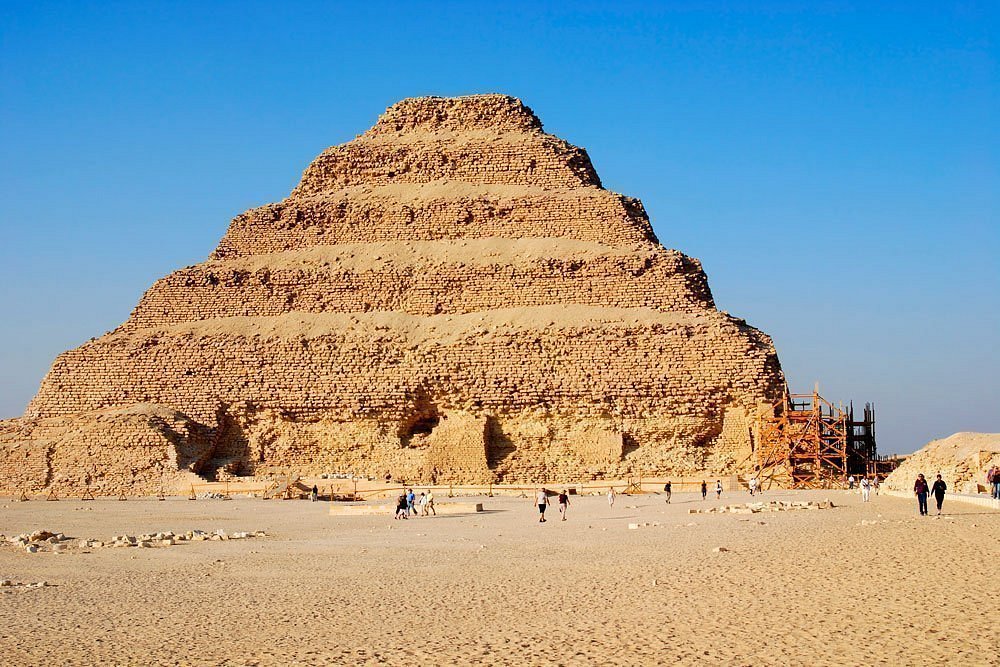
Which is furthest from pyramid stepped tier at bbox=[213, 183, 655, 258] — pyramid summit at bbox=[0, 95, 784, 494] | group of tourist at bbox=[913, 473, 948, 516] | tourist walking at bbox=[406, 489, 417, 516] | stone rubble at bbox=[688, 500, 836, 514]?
group of tourist at bbox=[913, 473, 948, 516]

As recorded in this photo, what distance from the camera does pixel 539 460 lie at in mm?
39969

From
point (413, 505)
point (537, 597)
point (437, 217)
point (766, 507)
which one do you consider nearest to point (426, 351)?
point (437, 217)

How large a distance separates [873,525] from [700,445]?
65.9 feet

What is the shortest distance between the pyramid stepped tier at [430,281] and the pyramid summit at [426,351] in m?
0.08

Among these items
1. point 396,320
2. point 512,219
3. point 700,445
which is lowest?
point 700,445

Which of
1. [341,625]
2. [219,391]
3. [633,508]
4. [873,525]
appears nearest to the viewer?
[341,625]

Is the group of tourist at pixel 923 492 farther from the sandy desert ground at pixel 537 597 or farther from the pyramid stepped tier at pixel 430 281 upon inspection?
the pyramid stepped tier at pixel 430 281

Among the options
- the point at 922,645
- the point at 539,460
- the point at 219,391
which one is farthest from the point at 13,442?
the point at 922,645

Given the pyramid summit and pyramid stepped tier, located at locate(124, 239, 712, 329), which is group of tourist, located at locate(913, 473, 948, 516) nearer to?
the pyramid summit

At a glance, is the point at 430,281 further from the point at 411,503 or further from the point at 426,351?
the point at 411,503

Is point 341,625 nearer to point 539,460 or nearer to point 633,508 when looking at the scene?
point 633,508

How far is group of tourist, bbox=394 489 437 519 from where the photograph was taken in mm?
26922

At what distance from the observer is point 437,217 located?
48.3m

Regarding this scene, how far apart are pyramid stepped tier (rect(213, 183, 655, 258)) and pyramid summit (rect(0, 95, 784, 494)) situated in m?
0.08
